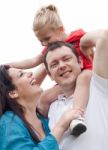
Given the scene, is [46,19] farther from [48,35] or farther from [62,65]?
[62,65]

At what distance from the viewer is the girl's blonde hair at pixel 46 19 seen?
6.42 ft

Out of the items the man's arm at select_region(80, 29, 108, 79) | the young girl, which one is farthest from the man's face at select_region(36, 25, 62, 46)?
the man's arm at select_region(80, 29, 108, 79)

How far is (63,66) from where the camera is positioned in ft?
4.97

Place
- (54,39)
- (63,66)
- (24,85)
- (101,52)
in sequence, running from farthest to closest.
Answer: (54,39)
(24,85)
(63,66)
(101,52)

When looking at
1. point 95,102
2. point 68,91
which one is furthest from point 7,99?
point 95,102

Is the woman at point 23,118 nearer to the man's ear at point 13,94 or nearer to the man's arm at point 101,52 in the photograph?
the man's ear at point 13,94

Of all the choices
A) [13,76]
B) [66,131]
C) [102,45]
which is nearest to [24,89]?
[13,76]

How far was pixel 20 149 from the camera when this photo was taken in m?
1.32

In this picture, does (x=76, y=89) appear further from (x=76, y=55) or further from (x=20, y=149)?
Result: (x=20, y=149)

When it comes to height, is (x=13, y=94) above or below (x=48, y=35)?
below

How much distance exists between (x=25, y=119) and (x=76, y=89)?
0.86ft

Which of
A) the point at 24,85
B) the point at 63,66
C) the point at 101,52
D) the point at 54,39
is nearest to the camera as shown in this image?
the point at 101,52

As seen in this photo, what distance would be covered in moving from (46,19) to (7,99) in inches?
23.3

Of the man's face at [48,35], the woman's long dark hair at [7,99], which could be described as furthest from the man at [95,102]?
the man's face at [48,35]
